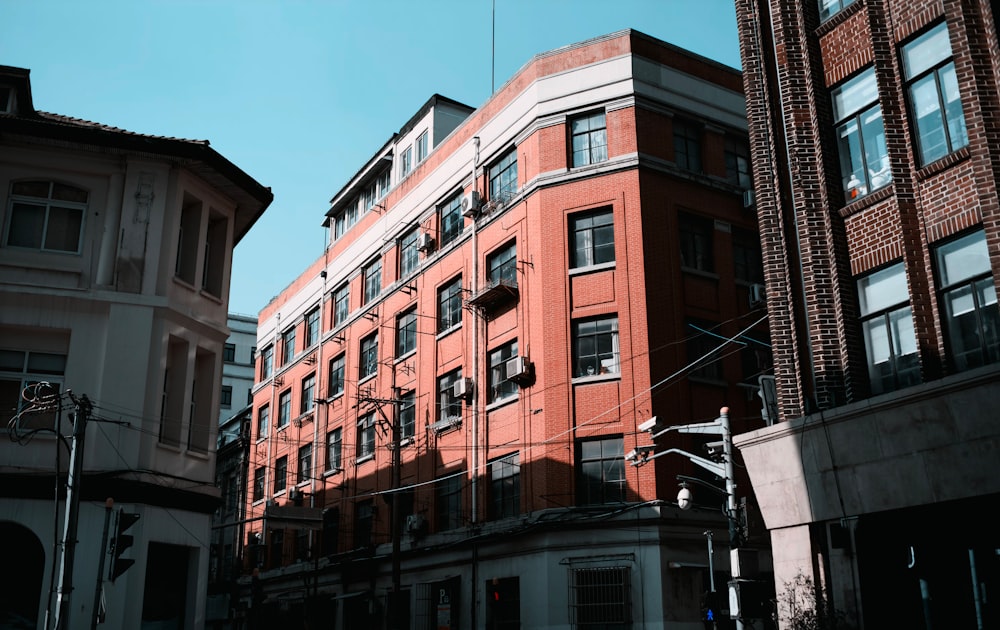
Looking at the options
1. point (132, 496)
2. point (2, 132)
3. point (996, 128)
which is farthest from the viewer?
point (2, 132)

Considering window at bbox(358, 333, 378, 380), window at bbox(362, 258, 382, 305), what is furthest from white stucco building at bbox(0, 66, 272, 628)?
window at bbox(362, 258, 382, 305)

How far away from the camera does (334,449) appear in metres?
46.8

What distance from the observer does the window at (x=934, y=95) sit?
15.5 metres

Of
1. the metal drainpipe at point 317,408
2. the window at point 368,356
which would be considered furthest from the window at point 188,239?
the metal drainpipe at point 317,408

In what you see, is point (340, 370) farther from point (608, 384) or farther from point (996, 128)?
point (996, 128)

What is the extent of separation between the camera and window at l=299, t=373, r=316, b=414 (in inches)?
2018

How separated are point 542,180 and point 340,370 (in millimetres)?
19296

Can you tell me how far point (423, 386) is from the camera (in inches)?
1524

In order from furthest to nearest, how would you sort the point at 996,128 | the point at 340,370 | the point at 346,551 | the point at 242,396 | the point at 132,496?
the point at 242,396 < the point at 340,370 < the point at 346,551 < the point at 132,496 < the point at 996,128

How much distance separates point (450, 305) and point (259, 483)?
23.6m

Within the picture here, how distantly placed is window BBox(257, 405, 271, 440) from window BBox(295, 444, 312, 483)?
6.78m

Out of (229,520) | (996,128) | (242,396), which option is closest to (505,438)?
Answer: (996,128)

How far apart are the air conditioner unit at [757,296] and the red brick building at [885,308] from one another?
13.5 meters

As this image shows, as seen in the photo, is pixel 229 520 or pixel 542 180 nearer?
pixel 542 180
